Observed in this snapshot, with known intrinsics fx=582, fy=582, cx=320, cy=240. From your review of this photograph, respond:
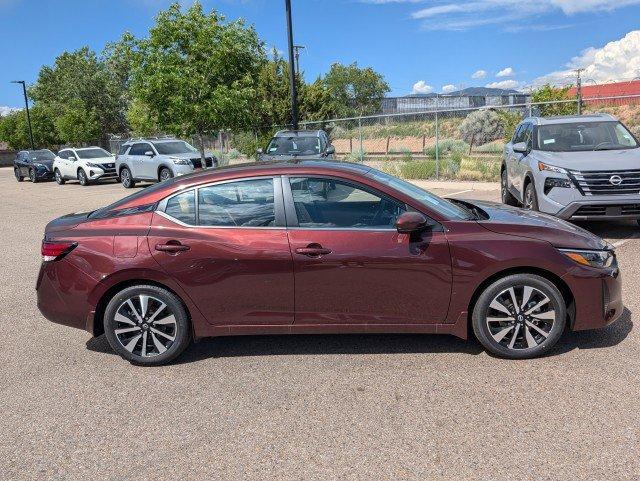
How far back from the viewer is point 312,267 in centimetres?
424

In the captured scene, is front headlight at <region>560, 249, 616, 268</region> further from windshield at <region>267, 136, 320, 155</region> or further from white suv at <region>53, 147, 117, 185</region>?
white suv at <region>53, 147, 117, 185</region>

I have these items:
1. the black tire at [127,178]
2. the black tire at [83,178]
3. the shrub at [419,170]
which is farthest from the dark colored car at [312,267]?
the black tire at [83,178]

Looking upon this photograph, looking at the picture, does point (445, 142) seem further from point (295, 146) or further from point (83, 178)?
point (83, 178)

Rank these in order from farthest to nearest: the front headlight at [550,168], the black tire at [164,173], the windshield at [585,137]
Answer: the black tire at [164,173] → the windshield at [585,137] → the front headlight at [550,168]

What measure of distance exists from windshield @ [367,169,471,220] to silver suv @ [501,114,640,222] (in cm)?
380

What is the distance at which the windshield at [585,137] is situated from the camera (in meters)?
8.94

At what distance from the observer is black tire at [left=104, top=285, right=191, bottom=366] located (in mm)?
4398

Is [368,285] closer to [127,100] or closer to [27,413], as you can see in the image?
[27,413]

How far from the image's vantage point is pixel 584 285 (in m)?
4.18

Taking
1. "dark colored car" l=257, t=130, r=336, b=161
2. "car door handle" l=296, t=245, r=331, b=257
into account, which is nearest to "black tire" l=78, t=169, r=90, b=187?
"dark colored car" l=257, t=130, r=336, b=161

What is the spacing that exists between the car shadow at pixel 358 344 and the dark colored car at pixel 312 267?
283 millimetres

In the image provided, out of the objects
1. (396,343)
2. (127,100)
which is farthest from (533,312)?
(127,100)

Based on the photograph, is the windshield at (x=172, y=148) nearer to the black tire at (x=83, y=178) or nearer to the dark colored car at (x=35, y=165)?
the black tire at (x=83, y=178)

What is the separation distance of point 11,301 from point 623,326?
248 inches
